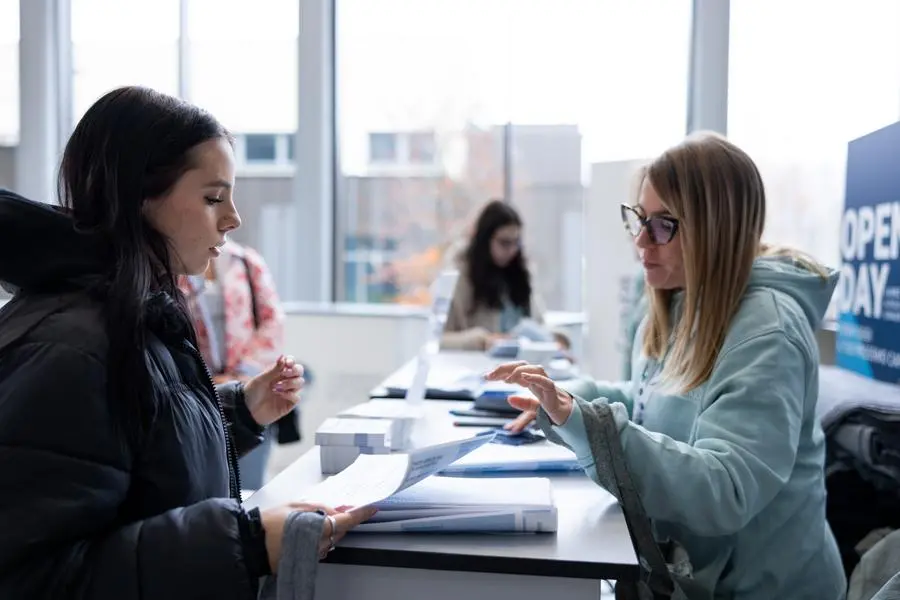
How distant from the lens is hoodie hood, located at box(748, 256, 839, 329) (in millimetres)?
1699

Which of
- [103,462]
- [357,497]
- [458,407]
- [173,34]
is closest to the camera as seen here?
[103,462]

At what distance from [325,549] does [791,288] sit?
1044 millimetres

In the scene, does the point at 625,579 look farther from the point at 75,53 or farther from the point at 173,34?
the point at 75,53

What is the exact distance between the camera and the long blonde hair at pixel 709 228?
169 centimetres

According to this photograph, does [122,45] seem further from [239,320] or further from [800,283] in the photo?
[800,283]

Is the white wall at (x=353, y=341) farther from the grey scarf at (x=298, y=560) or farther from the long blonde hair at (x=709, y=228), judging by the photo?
the grey scarf at (x=298, y=560)

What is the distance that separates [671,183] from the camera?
1.76 m

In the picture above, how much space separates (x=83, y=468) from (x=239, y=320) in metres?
2.51

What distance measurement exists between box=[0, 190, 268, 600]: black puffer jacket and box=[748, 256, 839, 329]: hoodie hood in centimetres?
109

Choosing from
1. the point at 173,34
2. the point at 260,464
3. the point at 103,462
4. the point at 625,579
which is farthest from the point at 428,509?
the point at 173,34

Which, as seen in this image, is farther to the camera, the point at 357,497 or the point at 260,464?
the point at 260,464

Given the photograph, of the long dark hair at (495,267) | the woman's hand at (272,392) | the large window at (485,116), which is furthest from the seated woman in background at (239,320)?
the woman's hand at (272,392)

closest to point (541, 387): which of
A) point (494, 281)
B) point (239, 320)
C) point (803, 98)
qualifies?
point (239, 320)

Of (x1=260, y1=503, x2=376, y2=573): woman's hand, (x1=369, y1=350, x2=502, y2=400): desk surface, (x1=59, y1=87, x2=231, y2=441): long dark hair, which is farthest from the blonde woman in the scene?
(x1=369, y1=350, x2=502, y2=400): desk surface
